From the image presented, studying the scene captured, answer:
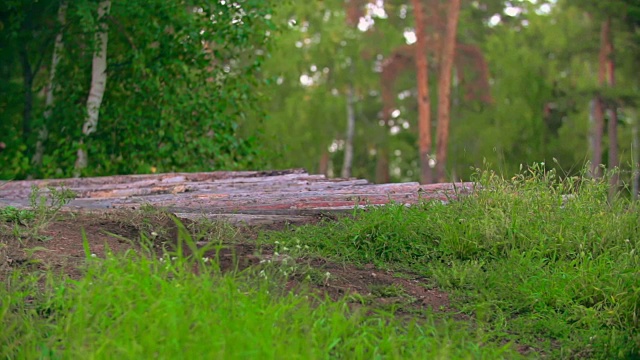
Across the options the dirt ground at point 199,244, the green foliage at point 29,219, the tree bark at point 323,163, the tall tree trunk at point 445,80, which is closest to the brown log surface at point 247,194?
the dirt ground at point 199,244

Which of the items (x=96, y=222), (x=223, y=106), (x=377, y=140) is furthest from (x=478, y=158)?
(x=96, y=222)

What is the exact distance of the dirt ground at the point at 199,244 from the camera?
492 cm

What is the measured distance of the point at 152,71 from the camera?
11938 millimetres

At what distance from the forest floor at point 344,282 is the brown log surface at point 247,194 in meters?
0.35

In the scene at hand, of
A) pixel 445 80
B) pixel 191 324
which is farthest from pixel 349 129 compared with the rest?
pixel 191 324

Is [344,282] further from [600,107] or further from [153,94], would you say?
[600,107]

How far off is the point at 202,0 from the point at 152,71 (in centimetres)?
125

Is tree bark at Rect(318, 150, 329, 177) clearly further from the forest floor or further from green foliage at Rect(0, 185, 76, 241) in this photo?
green foliage at Rect(0, 185, 76, 241)

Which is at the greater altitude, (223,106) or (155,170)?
(223,106)

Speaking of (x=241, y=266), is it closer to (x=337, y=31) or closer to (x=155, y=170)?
(x=155, y=170)

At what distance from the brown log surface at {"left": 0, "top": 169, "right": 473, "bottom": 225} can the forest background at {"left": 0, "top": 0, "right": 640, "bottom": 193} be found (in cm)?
74

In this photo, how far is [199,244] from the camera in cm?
554

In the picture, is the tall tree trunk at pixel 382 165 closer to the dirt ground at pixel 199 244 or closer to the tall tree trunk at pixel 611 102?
the tall tree trunk at pixel 611 102

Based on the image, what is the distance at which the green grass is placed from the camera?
4805 millimetres
